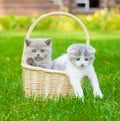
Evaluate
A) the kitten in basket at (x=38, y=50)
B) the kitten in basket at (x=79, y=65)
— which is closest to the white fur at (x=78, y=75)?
the kitten in basket at (x=79, y=65)

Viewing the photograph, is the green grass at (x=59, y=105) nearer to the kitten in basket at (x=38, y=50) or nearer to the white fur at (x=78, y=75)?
the white fur at (x=78, y=75)

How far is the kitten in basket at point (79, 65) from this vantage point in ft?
16.2

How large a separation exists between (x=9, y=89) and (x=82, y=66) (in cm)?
112

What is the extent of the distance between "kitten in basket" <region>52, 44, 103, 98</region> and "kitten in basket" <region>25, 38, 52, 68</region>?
0.78ft

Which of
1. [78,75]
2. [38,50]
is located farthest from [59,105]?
[38,50]

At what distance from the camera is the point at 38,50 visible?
5316mm

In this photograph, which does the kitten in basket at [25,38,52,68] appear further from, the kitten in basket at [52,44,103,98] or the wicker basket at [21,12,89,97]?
the kitten in basket at [52,44,103,98]

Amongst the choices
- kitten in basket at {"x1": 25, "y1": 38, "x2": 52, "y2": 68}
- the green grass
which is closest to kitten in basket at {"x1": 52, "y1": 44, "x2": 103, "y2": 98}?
the green grass

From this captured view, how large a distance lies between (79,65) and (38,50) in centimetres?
55

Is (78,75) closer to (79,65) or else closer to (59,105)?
(79,65)

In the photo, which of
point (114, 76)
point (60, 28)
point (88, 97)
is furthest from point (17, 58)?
point (60, 28)

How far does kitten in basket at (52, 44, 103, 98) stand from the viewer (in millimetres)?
4938

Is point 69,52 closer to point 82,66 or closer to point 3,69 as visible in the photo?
point 82,66

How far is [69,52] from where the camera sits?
16.3 ft
